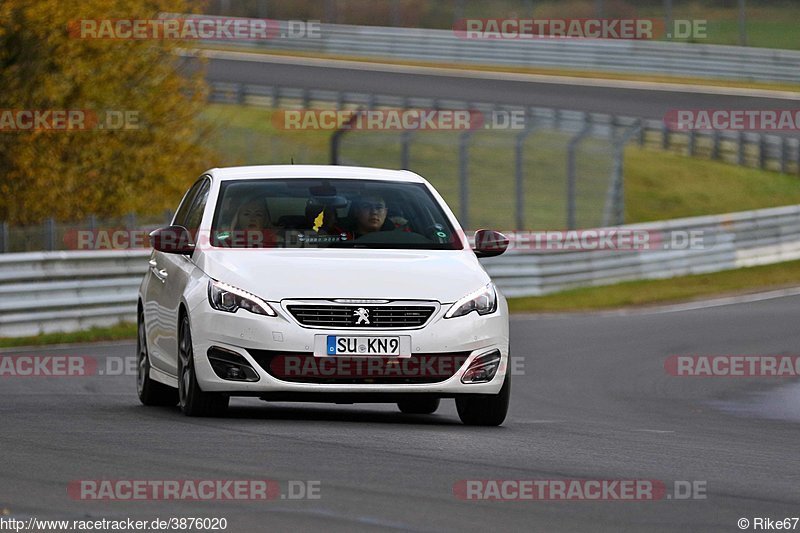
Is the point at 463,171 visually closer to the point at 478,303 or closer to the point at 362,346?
the point at 478,303

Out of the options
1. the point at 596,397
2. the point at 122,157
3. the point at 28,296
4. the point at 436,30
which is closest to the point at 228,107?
the point at 436,30

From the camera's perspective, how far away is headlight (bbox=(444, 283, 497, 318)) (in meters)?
9.94

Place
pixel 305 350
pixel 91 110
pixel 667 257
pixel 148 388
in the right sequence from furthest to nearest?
pixel 667 257, pixel 91 110, pixel 148 388, pixel 305 350

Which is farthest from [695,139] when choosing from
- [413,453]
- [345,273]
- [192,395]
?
[413,453]

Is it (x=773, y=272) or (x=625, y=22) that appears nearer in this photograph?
(x=773, y=272)

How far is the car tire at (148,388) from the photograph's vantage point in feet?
38.0

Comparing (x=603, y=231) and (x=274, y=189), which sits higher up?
(x=274, y=189)

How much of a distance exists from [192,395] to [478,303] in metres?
1.74

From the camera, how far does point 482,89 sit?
145 ft

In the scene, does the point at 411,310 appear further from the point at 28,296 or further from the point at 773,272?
the point at 773,272

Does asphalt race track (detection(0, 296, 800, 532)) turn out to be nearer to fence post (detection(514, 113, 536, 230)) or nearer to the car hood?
the car hood

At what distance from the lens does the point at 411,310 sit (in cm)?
984

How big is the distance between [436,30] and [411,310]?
4054 centimetres

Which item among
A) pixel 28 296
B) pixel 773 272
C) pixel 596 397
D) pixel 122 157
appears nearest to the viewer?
pixel 596 397
